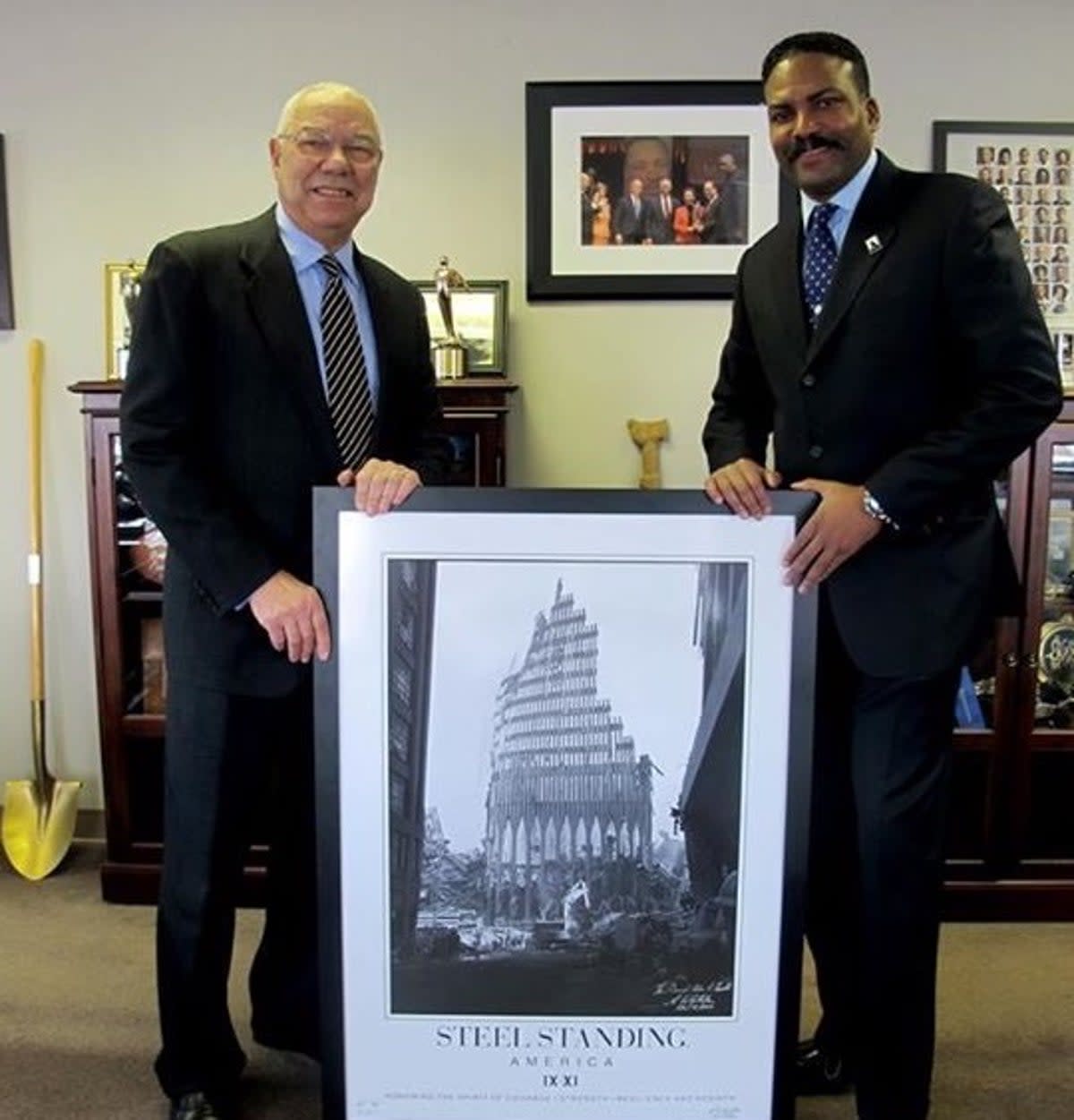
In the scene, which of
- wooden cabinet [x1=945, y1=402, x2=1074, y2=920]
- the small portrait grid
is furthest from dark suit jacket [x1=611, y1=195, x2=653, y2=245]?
wooden cabinet [x1=945, y1=402, x2=1074, y2=920]

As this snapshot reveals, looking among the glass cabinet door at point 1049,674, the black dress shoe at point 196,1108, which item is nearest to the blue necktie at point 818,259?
the glass cabinet door at point 1049,674

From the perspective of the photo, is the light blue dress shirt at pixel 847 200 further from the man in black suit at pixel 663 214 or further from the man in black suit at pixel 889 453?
the man in black suit at pixel 663 214

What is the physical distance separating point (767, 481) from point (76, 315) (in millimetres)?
2152

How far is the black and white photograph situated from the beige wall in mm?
1517

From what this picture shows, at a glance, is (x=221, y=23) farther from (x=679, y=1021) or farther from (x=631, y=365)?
(x=679, y=1021)

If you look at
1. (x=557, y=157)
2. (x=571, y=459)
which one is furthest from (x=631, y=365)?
(x=557, y=157)

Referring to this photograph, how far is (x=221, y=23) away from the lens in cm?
307

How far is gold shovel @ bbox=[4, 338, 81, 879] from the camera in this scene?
3180 millimetres

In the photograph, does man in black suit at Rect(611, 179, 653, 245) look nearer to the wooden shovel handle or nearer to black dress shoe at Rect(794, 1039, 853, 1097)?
the wooden shovel handle

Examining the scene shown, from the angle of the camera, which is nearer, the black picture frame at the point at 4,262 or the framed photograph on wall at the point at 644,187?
the framed photograph on wall at the point at 644,187

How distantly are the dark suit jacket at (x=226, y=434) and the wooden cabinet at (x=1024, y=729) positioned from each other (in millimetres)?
1691

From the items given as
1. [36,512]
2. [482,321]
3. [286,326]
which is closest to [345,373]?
[286,326]

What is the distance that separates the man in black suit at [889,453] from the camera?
1.74m

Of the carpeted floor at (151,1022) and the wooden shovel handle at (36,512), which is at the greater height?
the wooden shovel handle at (36,512)
